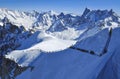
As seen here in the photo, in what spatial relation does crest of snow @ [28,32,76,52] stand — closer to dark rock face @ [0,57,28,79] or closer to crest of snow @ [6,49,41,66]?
dark rock face @ [0,57,28,79]

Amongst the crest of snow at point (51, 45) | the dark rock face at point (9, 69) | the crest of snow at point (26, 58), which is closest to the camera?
the crest of snow at point (26, 58)

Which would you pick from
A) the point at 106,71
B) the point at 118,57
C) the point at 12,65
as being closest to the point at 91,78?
the point at 106,71

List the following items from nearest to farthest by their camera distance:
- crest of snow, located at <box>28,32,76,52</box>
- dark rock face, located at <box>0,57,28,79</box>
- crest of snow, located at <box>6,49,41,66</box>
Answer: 1. crest of snow, located at <box>6,49,41,66</box>
2. dark rock face, located at <box>0,57,28,79</box>
3. crest of snow, located at <box>28,32,76,52</box>

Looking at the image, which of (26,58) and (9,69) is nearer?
(26,58)

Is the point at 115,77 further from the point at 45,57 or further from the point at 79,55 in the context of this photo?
the point at 45,57

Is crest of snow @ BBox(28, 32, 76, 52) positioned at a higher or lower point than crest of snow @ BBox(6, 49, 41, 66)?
higher

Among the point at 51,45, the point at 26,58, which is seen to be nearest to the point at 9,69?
the point at 26,58

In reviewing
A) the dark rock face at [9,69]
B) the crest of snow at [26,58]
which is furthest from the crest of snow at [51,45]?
the crest of snow at [26,58]

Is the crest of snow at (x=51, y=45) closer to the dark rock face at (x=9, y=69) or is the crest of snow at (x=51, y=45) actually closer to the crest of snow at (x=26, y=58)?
the dark rock face at (x=9, y=69)

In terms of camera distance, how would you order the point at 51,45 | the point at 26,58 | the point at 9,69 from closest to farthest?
the point at 26,58, the point at 9,69, the point at 51,45

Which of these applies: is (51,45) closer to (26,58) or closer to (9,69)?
(9,69)

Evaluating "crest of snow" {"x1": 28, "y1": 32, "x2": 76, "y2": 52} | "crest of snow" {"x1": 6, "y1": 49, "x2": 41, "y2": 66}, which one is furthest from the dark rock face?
"crest of snow" {"x1": 28, "y1": 32, "x2": 76, "y2": 52}

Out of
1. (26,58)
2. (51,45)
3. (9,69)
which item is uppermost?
(51,45)
